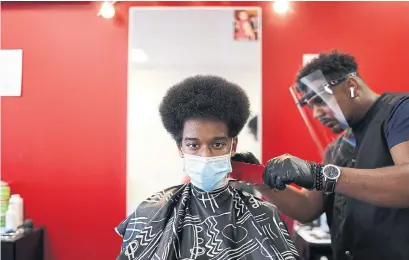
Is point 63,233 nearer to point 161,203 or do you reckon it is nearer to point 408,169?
point 161,203

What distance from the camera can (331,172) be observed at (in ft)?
3.64

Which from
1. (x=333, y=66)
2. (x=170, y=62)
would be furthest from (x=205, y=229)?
(x=170, y=62)

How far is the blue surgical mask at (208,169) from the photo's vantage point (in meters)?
1.19

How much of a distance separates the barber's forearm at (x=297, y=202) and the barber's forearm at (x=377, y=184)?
427mm

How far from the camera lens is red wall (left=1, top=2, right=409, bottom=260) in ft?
8.29

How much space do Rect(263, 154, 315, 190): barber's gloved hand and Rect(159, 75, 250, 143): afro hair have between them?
0.21 m

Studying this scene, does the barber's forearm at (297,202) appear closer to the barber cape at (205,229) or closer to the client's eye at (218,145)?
the barber cape at (205,229)

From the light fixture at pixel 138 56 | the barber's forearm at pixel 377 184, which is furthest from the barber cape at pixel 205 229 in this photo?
the light fixture at pixel 138 56

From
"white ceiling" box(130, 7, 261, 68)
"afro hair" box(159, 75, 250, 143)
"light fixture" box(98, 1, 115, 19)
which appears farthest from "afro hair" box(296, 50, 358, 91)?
"light fixture" box(98, 1, 115, 19)

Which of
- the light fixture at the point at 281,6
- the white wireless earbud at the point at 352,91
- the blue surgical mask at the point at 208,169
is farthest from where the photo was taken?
the light fixture at the point at 281,6

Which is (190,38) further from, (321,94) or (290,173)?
(290,173)

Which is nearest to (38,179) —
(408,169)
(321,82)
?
(321,82)

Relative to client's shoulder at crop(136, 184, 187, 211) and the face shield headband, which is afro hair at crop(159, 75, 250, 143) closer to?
client's shoulder at crop(136, 184, 187, 211)

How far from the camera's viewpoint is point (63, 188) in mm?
2578
